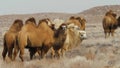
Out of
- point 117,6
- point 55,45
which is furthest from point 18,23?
point 117,6

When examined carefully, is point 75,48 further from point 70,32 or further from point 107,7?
point 107,7

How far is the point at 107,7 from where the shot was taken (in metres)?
110

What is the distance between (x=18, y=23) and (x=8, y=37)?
1110 mm

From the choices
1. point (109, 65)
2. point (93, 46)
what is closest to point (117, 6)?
point (93, 46)

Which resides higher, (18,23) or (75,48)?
(18,23)

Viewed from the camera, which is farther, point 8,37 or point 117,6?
point 117,6

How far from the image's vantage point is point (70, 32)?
18.1m

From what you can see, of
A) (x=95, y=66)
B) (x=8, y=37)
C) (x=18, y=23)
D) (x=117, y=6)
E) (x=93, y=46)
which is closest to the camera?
(x=95, y=66)

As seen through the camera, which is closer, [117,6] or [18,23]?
[18,23]

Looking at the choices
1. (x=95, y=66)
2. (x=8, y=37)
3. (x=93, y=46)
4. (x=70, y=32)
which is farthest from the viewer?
(x=93, y=46)

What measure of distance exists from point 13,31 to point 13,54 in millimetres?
910

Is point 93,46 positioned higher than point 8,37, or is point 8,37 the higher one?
point 8,37

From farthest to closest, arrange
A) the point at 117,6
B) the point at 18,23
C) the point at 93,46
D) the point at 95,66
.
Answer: the point at 117,6 → the point at 93,46 → the point at 18,23 → the point at 95,66

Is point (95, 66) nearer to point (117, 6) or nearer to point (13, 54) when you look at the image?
point (13, 54)
